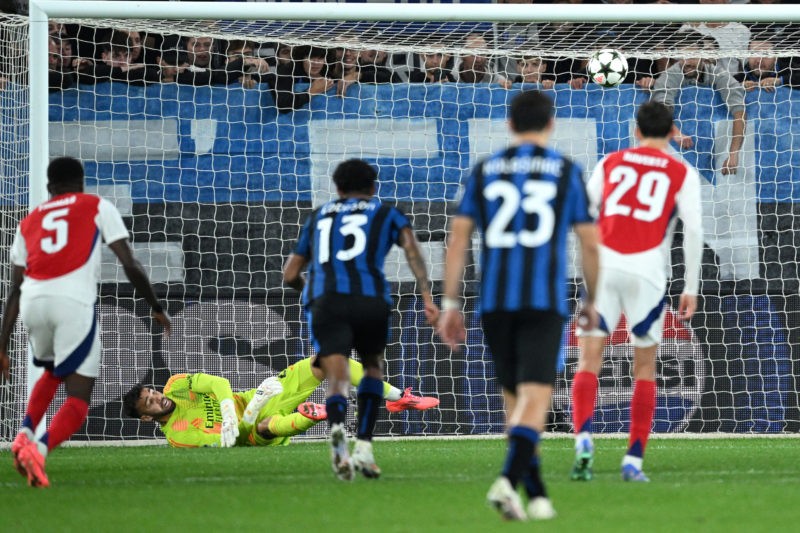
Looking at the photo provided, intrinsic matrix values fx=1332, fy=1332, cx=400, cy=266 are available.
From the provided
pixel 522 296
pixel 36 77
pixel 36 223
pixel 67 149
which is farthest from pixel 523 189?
pixel 67 149

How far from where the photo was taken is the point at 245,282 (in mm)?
11180

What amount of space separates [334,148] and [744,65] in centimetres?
367

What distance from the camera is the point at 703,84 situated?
1175 centimetres

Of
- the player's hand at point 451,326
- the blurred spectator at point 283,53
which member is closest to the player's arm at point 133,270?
the player's hand at point 451,326

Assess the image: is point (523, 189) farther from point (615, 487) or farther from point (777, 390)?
point (777, 390)

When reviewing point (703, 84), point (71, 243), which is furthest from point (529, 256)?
point (703, 84)

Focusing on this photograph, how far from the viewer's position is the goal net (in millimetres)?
11000

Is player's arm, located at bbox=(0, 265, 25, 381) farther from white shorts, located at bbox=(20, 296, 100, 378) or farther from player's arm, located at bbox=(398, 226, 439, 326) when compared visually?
player's arm, located at bbox=(398, 226, 439, 326)

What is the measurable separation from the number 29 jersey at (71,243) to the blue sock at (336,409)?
4.33 feet

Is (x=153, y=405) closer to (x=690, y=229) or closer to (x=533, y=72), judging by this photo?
(x=533, y=72)

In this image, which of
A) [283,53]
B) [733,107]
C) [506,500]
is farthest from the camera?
[283,53]

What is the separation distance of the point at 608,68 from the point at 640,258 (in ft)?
13.9

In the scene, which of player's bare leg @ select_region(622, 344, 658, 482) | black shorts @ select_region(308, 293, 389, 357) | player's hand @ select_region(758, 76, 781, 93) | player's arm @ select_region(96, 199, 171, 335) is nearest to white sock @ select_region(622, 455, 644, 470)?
player's bare leg @ select_region(622, 344, 658, 482)

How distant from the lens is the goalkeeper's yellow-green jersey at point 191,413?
10367 millimetres
